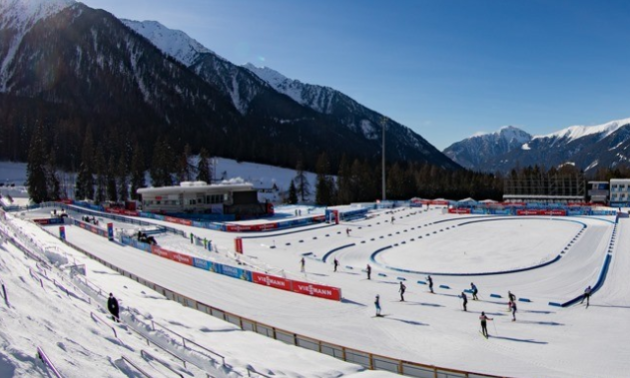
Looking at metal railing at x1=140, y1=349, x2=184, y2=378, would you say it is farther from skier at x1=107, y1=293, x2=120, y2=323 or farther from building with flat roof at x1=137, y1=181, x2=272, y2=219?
building with flat roof at x1=137, y1=181, x2=272, y2=219

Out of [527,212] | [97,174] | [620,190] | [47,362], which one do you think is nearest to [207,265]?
[47,362]

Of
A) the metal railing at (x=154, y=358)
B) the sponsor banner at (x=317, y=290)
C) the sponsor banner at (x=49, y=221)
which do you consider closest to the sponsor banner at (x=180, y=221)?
the sponsor banner at (x=49, y=221)

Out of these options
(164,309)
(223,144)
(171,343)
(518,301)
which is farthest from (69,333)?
(223,144)

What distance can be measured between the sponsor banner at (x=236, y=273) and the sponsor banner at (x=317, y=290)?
409 centimetres

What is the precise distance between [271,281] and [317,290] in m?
3.67

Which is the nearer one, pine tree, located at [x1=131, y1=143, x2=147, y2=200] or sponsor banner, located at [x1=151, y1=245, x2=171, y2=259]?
sponsor banner, located at [x1=151, y1=245, x2=171, y2=259]

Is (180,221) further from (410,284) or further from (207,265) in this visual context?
(410,284)

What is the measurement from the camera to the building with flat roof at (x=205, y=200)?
6662 centimetres

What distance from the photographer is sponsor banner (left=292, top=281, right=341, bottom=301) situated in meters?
25.9

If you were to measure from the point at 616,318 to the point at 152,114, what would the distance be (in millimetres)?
167337

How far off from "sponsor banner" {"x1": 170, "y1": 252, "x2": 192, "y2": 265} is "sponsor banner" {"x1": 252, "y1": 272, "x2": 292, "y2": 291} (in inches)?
→ 313

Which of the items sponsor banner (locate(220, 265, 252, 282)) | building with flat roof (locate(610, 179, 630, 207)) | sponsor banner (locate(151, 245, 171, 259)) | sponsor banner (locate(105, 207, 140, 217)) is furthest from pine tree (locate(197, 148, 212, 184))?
building with flat roof (locate(610, 179, 630, 207))

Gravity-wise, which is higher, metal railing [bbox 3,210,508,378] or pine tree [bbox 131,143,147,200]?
pine tree [bbox 131,143,147,200]

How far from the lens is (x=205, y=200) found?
67562 mm
